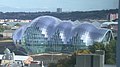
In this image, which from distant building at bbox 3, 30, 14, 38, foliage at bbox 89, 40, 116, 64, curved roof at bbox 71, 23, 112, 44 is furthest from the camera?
distant building at bbox 3, 30, 14, 38

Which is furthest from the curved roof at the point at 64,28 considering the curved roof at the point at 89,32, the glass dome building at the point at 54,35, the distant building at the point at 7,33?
the distant building at the point at 7,33

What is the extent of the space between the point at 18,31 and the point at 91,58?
6980mm

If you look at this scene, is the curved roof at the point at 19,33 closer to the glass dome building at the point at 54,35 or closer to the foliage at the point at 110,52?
the glass dome building at the point at 54,35

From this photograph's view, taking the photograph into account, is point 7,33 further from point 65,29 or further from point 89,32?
point 89,32

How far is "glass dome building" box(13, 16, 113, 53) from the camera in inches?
252

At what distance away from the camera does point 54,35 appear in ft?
23.0

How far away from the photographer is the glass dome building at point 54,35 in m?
Result: 6.39

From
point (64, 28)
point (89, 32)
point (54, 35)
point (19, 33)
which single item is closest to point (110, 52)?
point (89, 32)

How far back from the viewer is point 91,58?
59 centimetres

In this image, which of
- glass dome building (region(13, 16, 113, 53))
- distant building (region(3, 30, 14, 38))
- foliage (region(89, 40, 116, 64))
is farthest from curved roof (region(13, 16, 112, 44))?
foliage (region(89, 40, 116, 64))

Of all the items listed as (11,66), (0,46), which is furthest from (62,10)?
(11,66)

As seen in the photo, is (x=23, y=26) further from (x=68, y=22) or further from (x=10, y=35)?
(x=68, y=22)

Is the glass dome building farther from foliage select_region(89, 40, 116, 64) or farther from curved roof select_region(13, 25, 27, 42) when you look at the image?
foliage select_region(89, 40, 116, 64)

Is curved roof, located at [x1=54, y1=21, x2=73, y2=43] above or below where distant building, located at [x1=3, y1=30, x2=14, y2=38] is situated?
above
